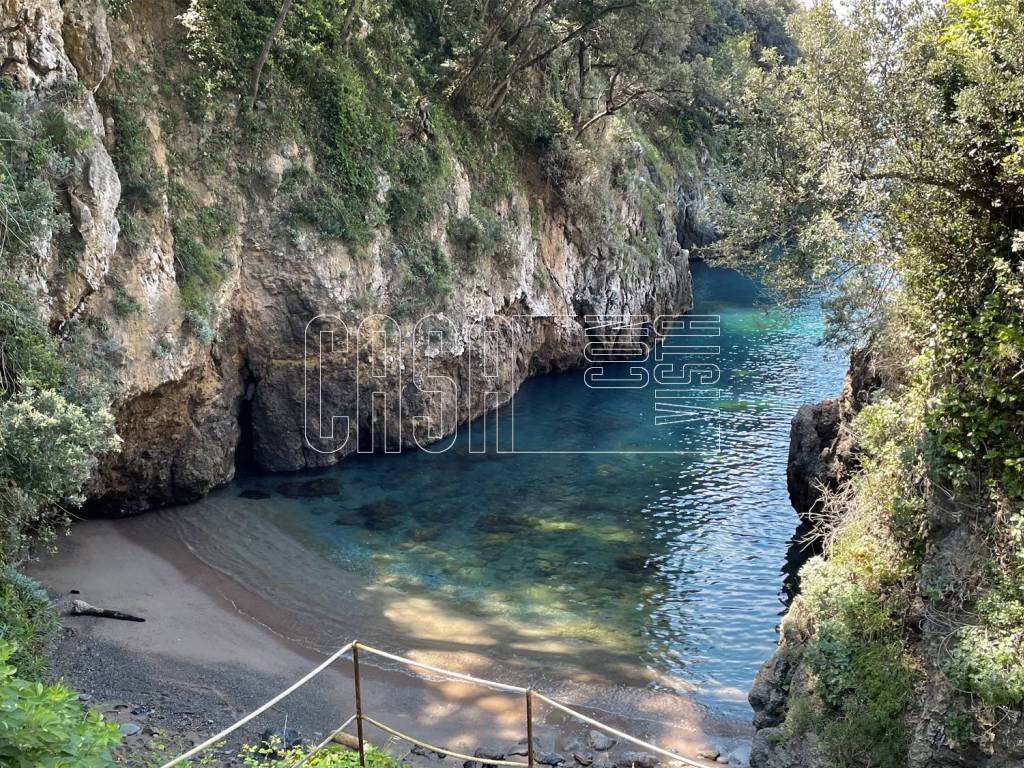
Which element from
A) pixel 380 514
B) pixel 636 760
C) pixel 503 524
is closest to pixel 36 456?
pixel 636 760

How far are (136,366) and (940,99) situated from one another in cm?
1714

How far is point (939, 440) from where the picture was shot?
11508mm

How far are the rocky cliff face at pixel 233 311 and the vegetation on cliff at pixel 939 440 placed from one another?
14.8 m

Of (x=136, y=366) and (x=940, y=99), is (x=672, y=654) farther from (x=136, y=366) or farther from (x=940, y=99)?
(x=136, y=366)

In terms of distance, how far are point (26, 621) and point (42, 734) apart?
23.9 ft

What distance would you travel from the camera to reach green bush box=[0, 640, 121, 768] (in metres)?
5.99

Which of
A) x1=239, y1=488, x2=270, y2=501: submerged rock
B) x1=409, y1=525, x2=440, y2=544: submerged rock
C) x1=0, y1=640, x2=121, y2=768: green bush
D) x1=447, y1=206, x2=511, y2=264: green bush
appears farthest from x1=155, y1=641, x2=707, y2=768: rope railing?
x1=447, y1=206, x2=511, y2=264: green bush

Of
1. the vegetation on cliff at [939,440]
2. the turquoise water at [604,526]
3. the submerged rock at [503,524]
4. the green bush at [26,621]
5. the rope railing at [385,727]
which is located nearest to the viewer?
the rope railing at [385,727]

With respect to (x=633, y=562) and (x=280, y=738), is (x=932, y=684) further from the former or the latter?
(x=633, y=562)

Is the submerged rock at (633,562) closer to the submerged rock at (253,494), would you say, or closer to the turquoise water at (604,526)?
the turquoise water at (604,526)

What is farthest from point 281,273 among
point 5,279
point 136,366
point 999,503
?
point 999,503

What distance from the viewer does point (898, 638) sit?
1120 cm

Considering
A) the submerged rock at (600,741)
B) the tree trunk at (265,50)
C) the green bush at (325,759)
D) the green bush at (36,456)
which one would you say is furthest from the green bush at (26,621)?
the tree trunk at (265,50)

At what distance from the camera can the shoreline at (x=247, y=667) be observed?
13.7 m
